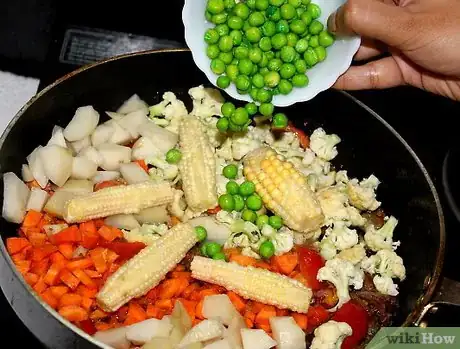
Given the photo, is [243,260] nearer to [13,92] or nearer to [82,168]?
[82,168]

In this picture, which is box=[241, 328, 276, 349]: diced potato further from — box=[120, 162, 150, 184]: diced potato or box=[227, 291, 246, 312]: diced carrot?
box=[120, 162, 150, 184]: diced potato

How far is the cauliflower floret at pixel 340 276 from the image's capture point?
212 cm

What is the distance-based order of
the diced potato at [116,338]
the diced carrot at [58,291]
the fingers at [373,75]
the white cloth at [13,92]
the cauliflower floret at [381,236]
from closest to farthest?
the diced potato at [116,338] < the diced carrot at [58,291] < the cauliflower floret at [381,236] < the fingers at [373,75] < the white cloth at [13,92]

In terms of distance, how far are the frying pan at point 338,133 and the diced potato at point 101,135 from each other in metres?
0.10

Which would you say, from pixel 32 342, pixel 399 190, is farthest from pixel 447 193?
pixel 32 342

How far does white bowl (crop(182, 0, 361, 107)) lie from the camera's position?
6.87ft

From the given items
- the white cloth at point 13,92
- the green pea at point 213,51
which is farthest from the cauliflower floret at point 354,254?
the white cloth at point 13,92

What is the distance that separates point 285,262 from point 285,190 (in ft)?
0.83

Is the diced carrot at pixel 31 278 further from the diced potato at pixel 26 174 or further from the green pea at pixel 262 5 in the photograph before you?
the green pea at pixel 262 5

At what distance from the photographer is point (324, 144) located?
2.47 metres

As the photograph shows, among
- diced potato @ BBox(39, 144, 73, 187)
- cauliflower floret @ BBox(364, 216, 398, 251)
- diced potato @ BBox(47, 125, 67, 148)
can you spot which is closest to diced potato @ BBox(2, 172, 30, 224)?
diced potato @ BBox(39, 144, 73, 187)

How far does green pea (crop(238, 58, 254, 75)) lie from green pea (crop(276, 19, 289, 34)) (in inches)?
5.8

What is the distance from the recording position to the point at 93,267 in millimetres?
2031

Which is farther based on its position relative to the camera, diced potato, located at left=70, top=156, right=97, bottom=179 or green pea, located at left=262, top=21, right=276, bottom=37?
diced potato, located at left=70, top=156, right=97, bottom=179
